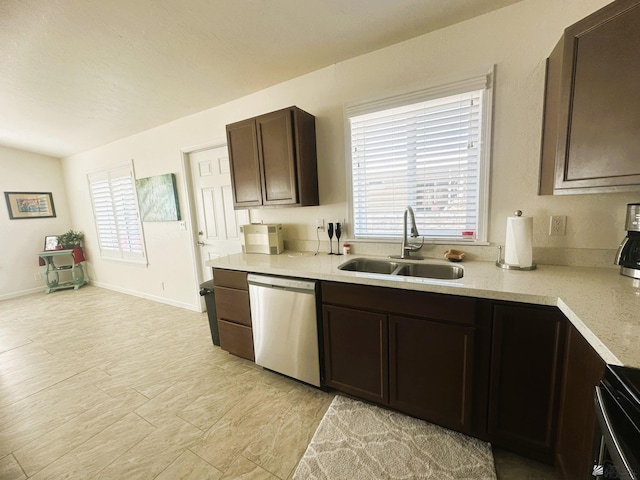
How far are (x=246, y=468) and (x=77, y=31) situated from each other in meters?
3.08

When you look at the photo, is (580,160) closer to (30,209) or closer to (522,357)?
(522,357)

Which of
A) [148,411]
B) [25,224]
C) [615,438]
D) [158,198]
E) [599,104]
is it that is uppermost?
[599,104]

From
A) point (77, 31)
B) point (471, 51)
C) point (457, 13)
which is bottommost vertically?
point (471, 51)

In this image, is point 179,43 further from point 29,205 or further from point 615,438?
point 29,205

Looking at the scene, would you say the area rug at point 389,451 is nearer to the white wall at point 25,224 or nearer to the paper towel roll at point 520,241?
the paper towel roll at point 520,241

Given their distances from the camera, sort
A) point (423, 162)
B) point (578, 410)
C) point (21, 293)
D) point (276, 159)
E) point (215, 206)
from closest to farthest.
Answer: point (578, 410) < point (423, 162) < point (276, 159) < point (215, 206) < point (21, 293)

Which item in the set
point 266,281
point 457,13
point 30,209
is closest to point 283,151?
point 266,281

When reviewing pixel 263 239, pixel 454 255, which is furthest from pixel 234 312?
pixel 454 255

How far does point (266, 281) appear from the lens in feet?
6.34

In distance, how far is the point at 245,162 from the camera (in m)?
2.37

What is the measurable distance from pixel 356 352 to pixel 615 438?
1181 millimetres

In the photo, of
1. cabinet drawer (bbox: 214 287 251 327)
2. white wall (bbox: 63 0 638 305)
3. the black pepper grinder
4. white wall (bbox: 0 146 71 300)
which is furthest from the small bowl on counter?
white wall (bbox: 0 146 71 300)

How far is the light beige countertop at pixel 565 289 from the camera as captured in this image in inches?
31.6

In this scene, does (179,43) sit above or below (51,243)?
above
